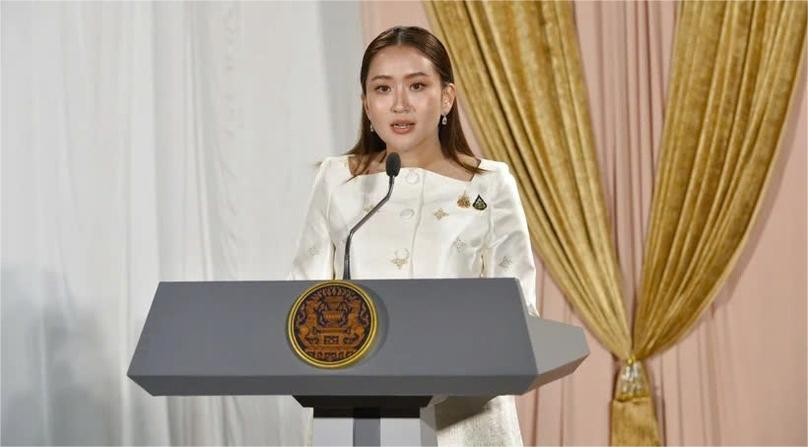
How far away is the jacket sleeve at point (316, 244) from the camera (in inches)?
90.4

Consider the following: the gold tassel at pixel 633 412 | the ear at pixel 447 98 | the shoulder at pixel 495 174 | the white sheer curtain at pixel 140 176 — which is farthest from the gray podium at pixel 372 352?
the gold tassel at pixel 633 412

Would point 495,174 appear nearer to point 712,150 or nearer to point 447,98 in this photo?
point 447,98

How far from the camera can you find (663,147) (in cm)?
425

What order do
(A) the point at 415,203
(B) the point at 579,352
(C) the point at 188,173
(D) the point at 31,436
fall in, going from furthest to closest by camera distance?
(C) the point at 188,173
(D) the point at 31,436
(A) the point at 415,203
(B) the point at 579,352

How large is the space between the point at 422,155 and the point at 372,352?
105 cm

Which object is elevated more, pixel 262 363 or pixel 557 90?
pixel 557 90

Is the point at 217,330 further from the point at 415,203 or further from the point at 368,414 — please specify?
the point at 415,203

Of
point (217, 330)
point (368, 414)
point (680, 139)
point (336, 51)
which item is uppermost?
point (336, 51)

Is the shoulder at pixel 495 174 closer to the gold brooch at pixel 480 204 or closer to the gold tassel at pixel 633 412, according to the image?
the gold brooch at pixel 480 204

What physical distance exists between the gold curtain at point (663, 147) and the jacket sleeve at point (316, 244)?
2.03 m

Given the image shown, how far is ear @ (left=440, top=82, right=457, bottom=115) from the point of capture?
7.81 feet

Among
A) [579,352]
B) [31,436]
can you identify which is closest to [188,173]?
[31,436]

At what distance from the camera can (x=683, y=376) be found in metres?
4.21

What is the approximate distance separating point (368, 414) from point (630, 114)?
9.99 ft
